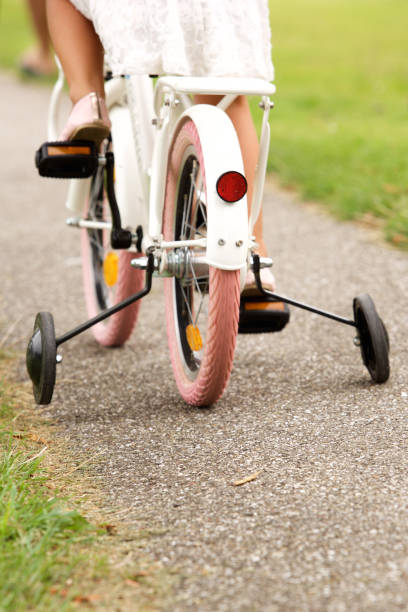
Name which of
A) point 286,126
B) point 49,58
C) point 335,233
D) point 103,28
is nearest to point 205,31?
point 103,28

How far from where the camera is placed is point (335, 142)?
586 centimetres

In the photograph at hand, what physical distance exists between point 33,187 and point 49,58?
19.2 feet

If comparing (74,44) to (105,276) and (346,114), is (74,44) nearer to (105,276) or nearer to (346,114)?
(105,276)

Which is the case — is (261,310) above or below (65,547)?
above

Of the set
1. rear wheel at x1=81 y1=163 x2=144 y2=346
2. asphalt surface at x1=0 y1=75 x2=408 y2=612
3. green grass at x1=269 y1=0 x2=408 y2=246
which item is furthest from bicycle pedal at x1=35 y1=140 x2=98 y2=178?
green grass at x1=269 y1=0 x2=408 y2=246

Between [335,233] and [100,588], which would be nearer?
[100,588]

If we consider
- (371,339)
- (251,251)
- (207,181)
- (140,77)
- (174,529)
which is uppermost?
(140,77)

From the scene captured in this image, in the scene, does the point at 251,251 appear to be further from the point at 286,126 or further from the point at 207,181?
the point at 286,126

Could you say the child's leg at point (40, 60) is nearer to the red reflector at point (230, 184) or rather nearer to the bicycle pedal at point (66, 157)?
the bicycle pedal at point (66, 157)

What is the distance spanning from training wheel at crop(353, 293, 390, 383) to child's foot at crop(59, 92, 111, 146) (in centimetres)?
84

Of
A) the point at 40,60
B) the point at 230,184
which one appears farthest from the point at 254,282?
the point at 40,60

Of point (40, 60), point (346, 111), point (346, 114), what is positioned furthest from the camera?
point (40, 60)

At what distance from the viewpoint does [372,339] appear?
7.97ft

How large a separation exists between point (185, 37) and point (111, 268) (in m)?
0.92
